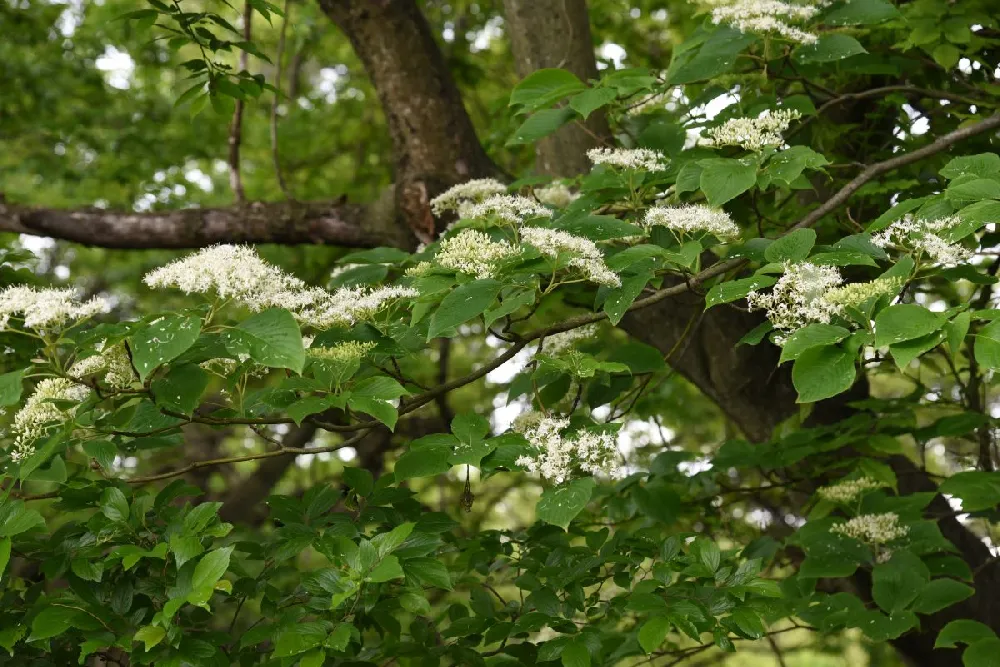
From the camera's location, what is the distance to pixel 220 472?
8.90 meters

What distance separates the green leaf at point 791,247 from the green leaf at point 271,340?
35.7 inches

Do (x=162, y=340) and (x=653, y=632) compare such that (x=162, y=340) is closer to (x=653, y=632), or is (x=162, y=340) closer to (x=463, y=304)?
(x=463, y=304)

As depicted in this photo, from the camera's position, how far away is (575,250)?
192 cm

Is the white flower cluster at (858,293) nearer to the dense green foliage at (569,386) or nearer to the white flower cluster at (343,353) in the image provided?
the dense green foliage at (569,386)

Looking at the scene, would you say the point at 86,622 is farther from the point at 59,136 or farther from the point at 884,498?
the point at 59,136

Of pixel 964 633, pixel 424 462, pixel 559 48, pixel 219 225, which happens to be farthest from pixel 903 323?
pixel 219 225

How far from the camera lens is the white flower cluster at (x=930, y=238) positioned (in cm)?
174

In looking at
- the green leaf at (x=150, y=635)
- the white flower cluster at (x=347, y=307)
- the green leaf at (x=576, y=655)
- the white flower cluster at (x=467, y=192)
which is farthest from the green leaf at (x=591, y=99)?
the green leaf at (x=150, y=635)

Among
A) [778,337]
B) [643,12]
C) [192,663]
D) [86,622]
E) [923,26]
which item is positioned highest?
[643,12]

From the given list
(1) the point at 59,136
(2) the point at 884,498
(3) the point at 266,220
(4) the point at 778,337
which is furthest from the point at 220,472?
(4) the point at 778,337

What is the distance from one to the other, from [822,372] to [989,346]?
243 mm

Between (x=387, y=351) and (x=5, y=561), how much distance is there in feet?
2.59

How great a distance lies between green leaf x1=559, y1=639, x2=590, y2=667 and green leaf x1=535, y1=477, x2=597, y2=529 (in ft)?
1.54

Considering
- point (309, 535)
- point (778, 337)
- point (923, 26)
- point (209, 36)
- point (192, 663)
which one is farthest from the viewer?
point (209, 36)
